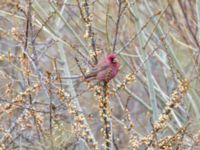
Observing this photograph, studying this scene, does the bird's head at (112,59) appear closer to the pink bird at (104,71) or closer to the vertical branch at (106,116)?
the pink bird at (104,71)

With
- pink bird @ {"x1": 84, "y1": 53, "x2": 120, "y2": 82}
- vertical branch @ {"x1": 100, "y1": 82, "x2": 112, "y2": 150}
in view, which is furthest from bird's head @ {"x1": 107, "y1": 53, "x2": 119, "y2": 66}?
vertical branch @ {"x1": 100, "y1": 82, "x2": 112, "y2": 150}

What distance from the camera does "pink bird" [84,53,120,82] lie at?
3326mm

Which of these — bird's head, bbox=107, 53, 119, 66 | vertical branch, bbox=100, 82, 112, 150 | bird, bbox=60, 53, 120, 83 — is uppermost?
bird's head, bbox=107, 53, 119, 66

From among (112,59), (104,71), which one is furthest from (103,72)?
(112,59)

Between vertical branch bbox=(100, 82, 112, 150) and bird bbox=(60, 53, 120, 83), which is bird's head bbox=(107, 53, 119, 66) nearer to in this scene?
bird bbox=(60, 53, 120, 83)

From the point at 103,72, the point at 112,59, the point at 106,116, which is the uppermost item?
the point at 112,59

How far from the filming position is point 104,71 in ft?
11.0

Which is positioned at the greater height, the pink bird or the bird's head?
the bird's head

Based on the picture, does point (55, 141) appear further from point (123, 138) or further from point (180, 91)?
point (123, 138)

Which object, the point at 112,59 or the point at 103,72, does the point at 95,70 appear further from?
the point at 112,59

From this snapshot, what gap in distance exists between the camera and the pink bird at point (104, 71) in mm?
3326

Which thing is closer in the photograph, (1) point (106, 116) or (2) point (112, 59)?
(1) point (106, 116)

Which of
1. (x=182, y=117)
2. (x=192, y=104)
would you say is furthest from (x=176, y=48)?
(x=192, y=104)

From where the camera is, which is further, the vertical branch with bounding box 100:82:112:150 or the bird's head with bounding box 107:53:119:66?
the bird's head with bounding box 107:53:119:66
